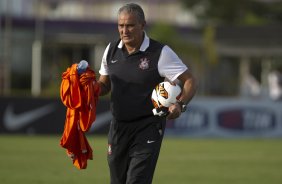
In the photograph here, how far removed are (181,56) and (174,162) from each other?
112 ft

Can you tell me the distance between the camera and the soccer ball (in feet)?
31.5

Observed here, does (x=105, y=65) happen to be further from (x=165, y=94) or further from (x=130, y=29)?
(x=165, y=94)

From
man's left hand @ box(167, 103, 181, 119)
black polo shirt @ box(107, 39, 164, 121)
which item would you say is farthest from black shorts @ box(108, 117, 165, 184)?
man's left hand @ box(167, 103, 181, 119)

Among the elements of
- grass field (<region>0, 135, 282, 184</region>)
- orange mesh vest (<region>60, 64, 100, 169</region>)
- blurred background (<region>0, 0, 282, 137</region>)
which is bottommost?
blurred background (<region>0, 0, 282, 137</region>)

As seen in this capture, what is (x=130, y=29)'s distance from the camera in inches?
386

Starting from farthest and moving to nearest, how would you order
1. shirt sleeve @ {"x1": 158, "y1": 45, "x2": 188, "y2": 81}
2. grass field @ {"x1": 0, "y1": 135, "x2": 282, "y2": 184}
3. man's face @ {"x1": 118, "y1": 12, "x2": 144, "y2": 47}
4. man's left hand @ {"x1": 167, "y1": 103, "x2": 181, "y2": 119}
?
grass field @ {"x1": 0, "y1": 135, "x2": 282, "y2": 184} → shirt sleeve @ {"x1": 158, "y1": 45, "x2": 188, "y2": 81} → man's face @ {"x1": 118, "y1": 12, "x2": 144, "y2": 47} → man's left hand @ {"x1": 167, "y1": 103, "x2": 181, "y2": 119}

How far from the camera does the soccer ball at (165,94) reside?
31.5ft

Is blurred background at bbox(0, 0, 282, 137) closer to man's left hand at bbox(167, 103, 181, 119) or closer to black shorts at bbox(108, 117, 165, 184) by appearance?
black shorts at bbox(108, 117, 165, 184)

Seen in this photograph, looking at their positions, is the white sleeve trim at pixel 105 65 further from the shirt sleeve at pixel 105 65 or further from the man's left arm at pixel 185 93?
the man's left arm at pixel 185 93

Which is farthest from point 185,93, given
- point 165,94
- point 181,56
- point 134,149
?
point 181,56

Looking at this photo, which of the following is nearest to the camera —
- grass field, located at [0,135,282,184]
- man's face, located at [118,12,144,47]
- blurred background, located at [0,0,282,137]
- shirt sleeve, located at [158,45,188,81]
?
man's face, located at [118,12,144,47]

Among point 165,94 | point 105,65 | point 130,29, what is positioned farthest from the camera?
point 105,65

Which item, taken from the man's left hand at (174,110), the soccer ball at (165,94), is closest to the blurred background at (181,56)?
the soccer ball at (165,94)

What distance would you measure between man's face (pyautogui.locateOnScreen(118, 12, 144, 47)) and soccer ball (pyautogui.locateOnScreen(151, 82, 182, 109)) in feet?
2.05
